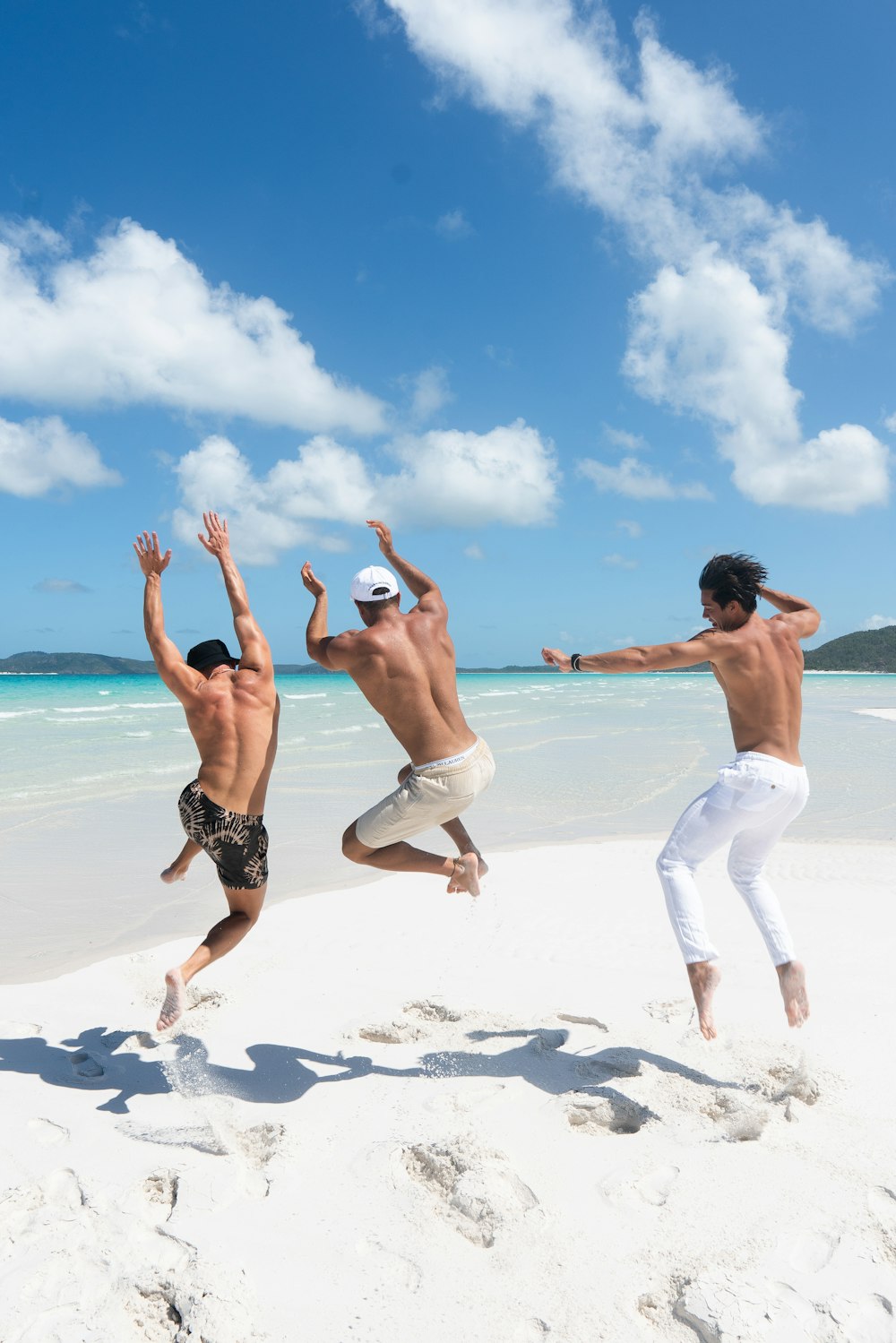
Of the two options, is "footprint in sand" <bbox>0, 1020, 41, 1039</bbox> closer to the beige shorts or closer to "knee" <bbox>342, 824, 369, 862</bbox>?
"knee" <bbox>342, 824, 369, 862</bbox>

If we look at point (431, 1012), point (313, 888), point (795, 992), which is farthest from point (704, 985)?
point (313, 888)

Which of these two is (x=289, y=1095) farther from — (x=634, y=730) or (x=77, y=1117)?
(x=634, y=730)

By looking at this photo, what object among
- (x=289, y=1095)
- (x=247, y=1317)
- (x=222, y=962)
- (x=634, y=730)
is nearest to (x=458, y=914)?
(x=222, y=962)

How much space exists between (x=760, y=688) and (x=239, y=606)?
290 centimetres

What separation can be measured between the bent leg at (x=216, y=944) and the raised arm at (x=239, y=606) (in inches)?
48.3

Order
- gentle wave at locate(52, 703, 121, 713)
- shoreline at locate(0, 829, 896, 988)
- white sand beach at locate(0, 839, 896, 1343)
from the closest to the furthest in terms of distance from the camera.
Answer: white sand beach at locate(0, 839, 896, 1343) → shoreline at locate(0, 829, 896, 988) → gentle wave at locate(52, 703, 121, 713)

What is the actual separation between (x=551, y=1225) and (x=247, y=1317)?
1.09m

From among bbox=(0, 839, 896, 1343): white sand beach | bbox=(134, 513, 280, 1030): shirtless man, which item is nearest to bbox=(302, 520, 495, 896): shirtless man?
bbox=(134, 513, 280, 1030): shirtless man

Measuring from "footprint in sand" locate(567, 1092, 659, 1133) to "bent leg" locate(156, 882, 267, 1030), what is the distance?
1.91 meters

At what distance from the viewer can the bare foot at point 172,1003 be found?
4.21m

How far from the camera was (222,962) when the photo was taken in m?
5.88

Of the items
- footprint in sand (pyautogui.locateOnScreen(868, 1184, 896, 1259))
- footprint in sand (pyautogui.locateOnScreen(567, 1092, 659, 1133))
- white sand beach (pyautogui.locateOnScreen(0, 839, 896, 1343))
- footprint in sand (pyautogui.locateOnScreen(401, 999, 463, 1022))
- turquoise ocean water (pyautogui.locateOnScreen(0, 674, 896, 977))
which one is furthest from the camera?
turquoise ocean water (pyautogui.locateOnScreen(0, 674, 896, 977))

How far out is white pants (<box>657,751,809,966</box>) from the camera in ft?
14.0

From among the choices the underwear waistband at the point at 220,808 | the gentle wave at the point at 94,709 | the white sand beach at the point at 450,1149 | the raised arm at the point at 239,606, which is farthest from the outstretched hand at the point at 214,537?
the gentle wave at the point at 94,709
